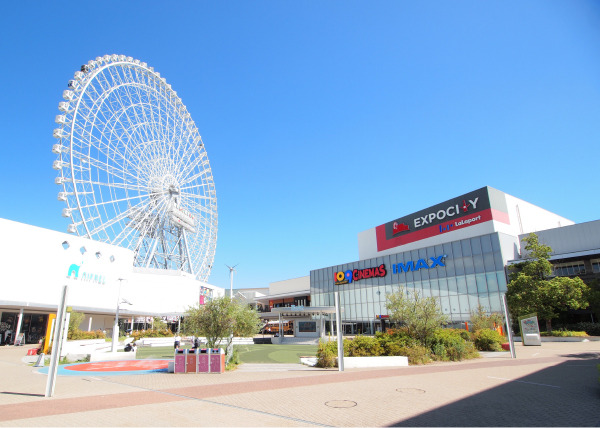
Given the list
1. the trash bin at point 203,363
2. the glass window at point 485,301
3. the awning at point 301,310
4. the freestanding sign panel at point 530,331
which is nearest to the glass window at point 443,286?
the glass window at point 485,301

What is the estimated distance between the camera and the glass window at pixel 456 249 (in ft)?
159

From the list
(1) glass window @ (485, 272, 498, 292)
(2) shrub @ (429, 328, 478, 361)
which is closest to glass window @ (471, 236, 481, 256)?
(1) glass window @ (485, 272, 498, 292)

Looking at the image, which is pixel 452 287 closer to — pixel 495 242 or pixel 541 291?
pixel 495 242

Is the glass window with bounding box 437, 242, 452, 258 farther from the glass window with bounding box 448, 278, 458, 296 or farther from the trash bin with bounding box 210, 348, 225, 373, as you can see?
the trash bin with bounding box 210, 348, 225, 373

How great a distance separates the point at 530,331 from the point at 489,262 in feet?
47.4

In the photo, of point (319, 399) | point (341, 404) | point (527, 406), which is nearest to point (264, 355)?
point (319, 399)

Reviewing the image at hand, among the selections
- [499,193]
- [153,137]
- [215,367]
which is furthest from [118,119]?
[499,193]

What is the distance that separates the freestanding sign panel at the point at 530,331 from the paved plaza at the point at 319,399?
623 inches

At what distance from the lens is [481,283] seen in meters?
44.8

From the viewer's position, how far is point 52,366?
1180 cm

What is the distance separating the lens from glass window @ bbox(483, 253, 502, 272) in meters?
44.2

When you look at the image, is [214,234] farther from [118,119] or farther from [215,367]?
[215,367]

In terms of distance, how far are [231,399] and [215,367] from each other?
7295mm

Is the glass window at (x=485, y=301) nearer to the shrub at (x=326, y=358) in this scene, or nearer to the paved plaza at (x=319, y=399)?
the paved plaza at (x=319, y=399)
